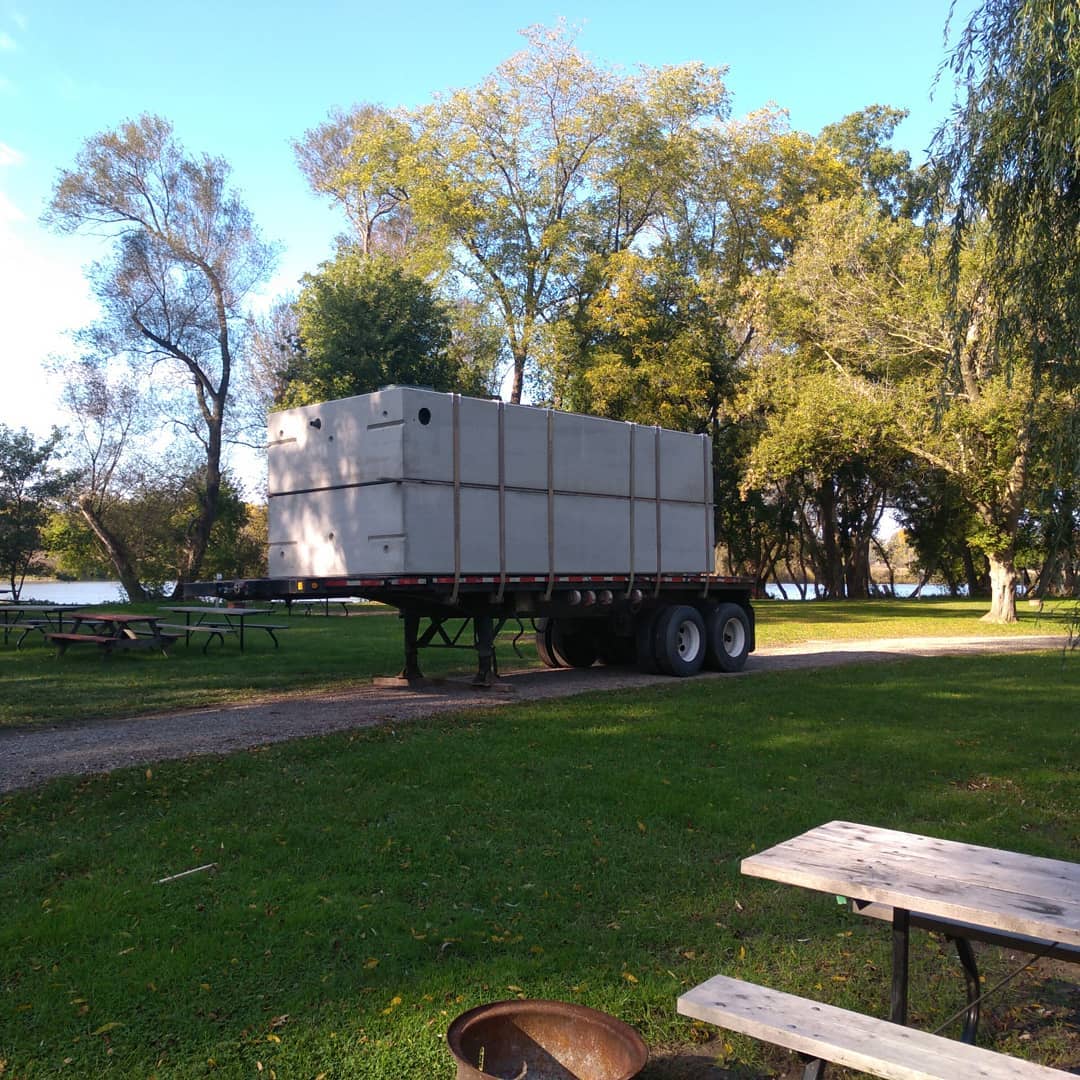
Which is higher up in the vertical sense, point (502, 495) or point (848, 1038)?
point (502, 495)

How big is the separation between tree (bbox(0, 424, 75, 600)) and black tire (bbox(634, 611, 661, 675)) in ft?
81.9

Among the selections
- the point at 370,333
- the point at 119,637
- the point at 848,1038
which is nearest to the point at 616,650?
the point at 119,637

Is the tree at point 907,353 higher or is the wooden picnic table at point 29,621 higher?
the tree at point 907,353

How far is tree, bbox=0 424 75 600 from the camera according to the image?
33.3 meters

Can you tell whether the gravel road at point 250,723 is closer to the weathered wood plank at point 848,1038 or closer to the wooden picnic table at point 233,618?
the wooden picnic table at point 233,618

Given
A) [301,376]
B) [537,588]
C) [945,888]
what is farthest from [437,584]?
[301,376]

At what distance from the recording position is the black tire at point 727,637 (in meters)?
16.0

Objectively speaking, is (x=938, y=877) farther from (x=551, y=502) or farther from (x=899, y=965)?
(x=551, y=502)

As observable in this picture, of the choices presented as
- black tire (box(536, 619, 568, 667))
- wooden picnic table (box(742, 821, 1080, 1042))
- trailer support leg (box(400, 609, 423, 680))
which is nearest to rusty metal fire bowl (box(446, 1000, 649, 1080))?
wooden picnic table (box(742, 821, 1080, 1042))

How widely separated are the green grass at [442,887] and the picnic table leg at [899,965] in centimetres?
50

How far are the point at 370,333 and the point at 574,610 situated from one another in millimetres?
17973

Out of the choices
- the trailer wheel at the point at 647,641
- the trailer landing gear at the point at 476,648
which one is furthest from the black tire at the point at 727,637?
the trailer landing gear at the point at 476,648

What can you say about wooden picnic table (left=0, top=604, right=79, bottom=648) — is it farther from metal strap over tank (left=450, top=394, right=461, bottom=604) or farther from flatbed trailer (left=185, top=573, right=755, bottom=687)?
metal strap over tank (left=450, top=394, right=461, bottom=604)

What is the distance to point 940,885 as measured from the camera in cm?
332
